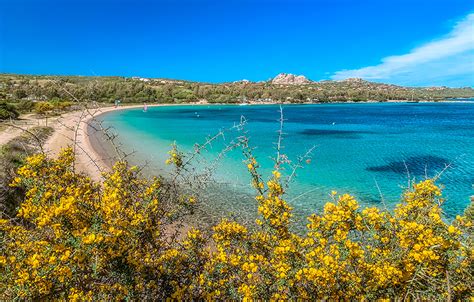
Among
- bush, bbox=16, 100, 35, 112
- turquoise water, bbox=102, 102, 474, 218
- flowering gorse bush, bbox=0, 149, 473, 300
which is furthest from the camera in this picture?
bush, bbox=16, 100, 35, 112

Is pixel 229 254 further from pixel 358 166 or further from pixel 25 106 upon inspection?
pixel 25 106

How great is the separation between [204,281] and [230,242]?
65 cm

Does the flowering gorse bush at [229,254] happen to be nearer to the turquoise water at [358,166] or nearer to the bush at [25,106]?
the turquoise water at [358,166]

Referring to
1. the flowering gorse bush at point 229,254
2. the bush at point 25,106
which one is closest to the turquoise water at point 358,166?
the flowering gorse bush at point 229,254

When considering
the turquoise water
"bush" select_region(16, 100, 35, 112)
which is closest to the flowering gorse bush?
the turquoise water

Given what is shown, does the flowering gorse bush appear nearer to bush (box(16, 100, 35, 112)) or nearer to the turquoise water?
the turquoise water

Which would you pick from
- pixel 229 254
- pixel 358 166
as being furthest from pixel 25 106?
pixel 229 254

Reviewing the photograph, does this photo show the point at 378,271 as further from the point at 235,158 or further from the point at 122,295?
the point at 235,158


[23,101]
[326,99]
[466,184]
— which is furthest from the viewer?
[326,99]

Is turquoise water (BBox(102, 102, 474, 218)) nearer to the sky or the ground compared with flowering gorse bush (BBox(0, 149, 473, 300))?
nearer to the ground

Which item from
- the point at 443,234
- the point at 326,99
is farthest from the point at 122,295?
the point at 326,99

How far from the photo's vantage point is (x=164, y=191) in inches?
225

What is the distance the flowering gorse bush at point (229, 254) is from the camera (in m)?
3.54

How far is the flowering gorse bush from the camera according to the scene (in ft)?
11.6
